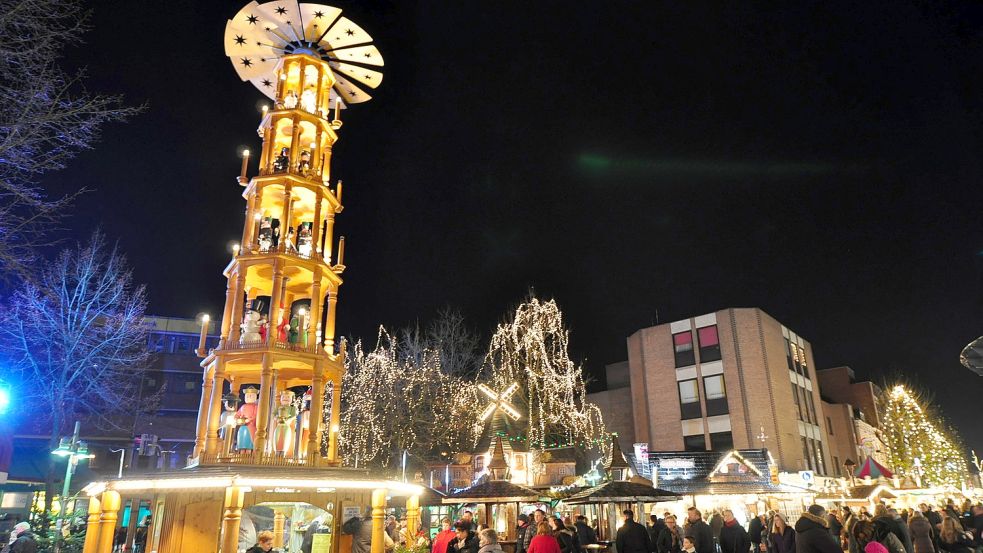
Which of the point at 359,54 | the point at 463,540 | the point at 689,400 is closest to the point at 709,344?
the point at 689,400

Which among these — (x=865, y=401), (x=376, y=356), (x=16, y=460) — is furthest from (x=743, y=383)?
(x=16, y=460)

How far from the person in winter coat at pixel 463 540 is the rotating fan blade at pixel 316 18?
12.9 m

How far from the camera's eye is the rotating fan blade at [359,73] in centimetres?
1725

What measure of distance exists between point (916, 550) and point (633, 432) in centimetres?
3879

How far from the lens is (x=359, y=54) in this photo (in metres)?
17.0

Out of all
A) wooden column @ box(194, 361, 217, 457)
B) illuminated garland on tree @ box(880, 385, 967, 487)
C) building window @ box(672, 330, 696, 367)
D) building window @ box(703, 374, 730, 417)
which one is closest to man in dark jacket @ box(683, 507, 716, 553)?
wooden column @ box(194, 361, 217, 457)

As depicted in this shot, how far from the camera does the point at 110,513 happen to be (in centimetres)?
1160

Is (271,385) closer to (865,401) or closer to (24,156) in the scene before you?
(24,156)

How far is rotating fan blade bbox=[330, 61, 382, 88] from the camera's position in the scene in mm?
17250

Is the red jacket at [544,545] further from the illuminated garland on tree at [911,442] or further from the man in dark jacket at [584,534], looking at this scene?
the illuminated garland on tree at [911,442]

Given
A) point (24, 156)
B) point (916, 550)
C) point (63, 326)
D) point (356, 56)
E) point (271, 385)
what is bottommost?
point (916, 550)

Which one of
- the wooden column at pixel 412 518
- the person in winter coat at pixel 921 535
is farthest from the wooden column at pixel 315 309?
the person in winter coat at pixel 921 535

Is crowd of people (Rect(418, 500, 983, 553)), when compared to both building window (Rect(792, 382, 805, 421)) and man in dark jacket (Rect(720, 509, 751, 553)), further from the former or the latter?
building window (Rect(792, 382, 805, 421))

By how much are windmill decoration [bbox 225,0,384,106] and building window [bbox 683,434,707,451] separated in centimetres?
3620
